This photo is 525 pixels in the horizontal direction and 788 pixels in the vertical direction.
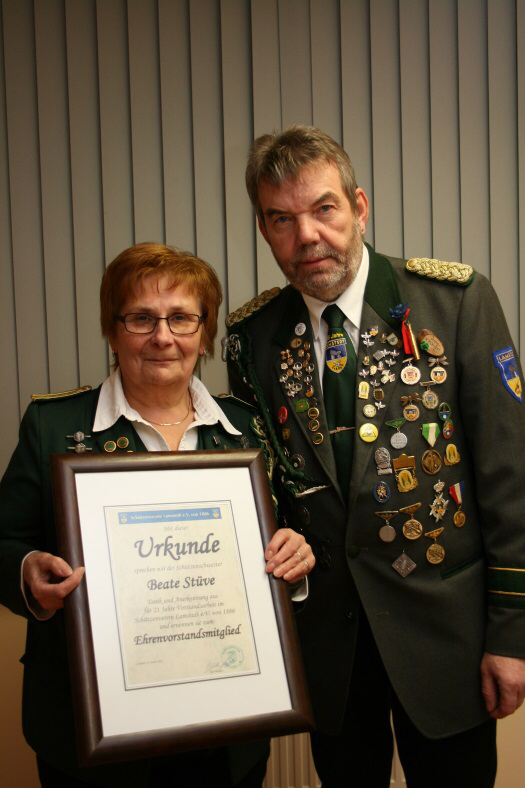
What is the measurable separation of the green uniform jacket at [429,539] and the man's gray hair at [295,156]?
0.32 metres

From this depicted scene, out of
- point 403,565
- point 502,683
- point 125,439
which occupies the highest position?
point 125,439

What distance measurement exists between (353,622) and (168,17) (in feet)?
6.29

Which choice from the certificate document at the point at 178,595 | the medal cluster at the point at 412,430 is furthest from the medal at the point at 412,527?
the certificate document at the point at 178,595

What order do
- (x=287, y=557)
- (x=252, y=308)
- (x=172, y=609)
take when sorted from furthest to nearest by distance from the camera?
(x=252, y=308) → (x=287, y=557) → (x=172, y=609)

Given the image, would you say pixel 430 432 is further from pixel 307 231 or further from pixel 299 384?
pixel 307 231

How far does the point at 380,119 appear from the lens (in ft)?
7.64

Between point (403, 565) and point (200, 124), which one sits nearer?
point (403, 565)

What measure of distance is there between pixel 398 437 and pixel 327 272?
42 cm

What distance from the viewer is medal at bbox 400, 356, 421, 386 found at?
64.4 inches

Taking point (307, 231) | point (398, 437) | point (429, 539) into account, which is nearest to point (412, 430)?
point (398, 437)

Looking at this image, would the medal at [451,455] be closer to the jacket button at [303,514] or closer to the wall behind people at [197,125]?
the jacket button at [303,514]

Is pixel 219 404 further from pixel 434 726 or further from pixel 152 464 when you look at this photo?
pixel 434 726

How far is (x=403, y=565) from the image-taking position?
1.60 m

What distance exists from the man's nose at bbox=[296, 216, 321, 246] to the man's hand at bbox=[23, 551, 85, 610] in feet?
2.92
